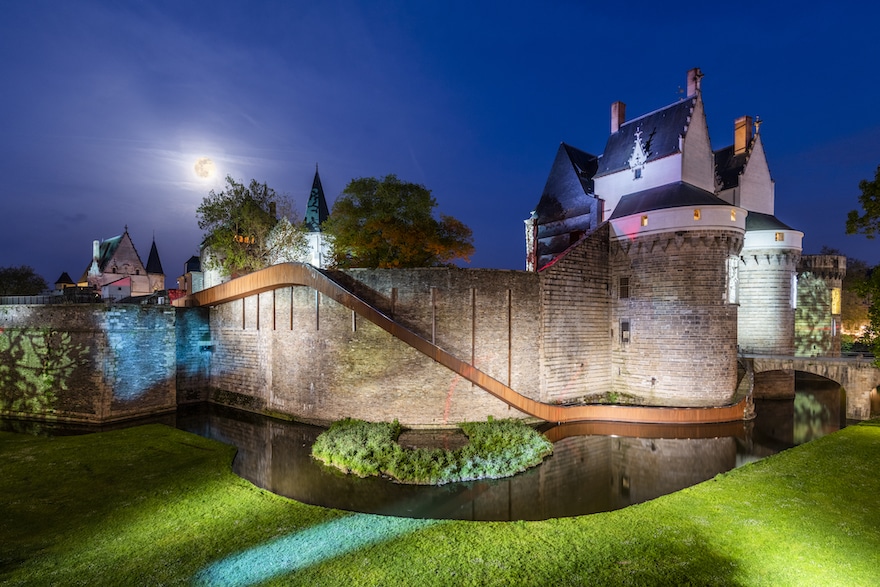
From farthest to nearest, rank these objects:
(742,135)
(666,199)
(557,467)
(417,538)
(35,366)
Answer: (742,135), (666,199), (35,366), (557,467), (417,538)

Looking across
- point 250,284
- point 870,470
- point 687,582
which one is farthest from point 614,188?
point 687,582

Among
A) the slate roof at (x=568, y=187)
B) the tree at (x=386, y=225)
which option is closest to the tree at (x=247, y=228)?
the tree at (x=386, y=225)

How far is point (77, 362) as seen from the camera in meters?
19.1

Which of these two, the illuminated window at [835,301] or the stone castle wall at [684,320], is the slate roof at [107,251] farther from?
the illuminated window at [835,301]

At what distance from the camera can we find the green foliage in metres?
12.4

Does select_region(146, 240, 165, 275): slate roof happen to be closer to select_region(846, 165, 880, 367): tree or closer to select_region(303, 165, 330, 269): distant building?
select_region(303, 165, 330, 269): distant building

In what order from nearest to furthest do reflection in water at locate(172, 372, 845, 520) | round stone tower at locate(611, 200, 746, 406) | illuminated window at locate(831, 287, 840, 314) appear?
reflection in water at locate(172, 372, 845, 520) < round stone tower at locate(611, 200, 746, 406) < illuminated window at locate(831, 287, 840, 314)

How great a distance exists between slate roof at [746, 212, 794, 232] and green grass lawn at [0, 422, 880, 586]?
1610 cm

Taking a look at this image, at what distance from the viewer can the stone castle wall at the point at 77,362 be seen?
1906cm

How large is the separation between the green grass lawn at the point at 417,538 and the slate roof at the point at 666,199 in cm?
1161

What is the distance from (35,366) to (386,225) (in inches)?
715

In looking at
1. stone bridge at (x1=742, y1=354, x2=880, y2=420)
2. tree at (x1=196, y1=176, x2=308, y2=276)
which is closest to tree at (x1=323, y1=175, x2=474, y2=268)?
tree at (x1=196, y1=176, x2=308, y2=276)

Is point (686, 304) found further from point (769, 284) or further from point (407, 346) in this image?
point (407, 346)

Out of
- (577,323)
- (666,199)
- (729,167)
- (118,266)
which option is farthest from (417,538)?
(118,266)
